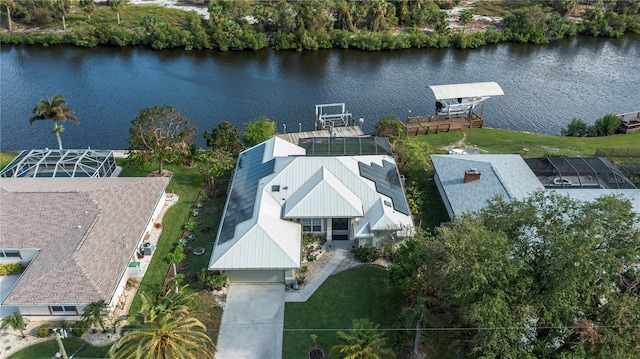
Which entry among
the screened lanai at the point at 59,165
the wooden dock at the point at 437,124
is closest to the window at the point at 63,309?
the screened lanai at the point at 59,165

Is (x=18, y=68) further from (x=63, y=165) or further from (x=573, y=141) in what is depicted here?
(x=573, y=141)

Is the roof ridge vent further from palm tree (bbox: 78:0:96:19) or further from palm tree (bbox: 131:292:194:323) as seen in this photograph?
palm tree (bbox: 78:0:96:19)

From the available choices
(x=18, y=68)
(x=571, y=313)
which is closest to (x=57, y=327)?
(x=571, y=313)

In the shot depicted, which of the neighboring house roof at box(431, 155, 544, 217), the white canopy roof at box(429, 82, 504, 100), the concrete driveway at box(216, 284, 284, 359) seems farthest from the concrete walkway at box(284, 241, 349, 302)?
the white canopy roof at box(429, 82, 504, 100)

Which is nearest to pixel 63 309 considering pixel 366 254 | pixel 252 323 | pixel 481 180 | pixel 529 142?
pixel 252 323

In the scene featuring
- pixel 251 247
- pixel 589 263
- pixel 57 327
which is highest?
pixel 589 263

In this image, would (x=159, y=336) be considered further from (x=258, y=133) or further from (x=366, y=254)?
(x=258, y=133)
